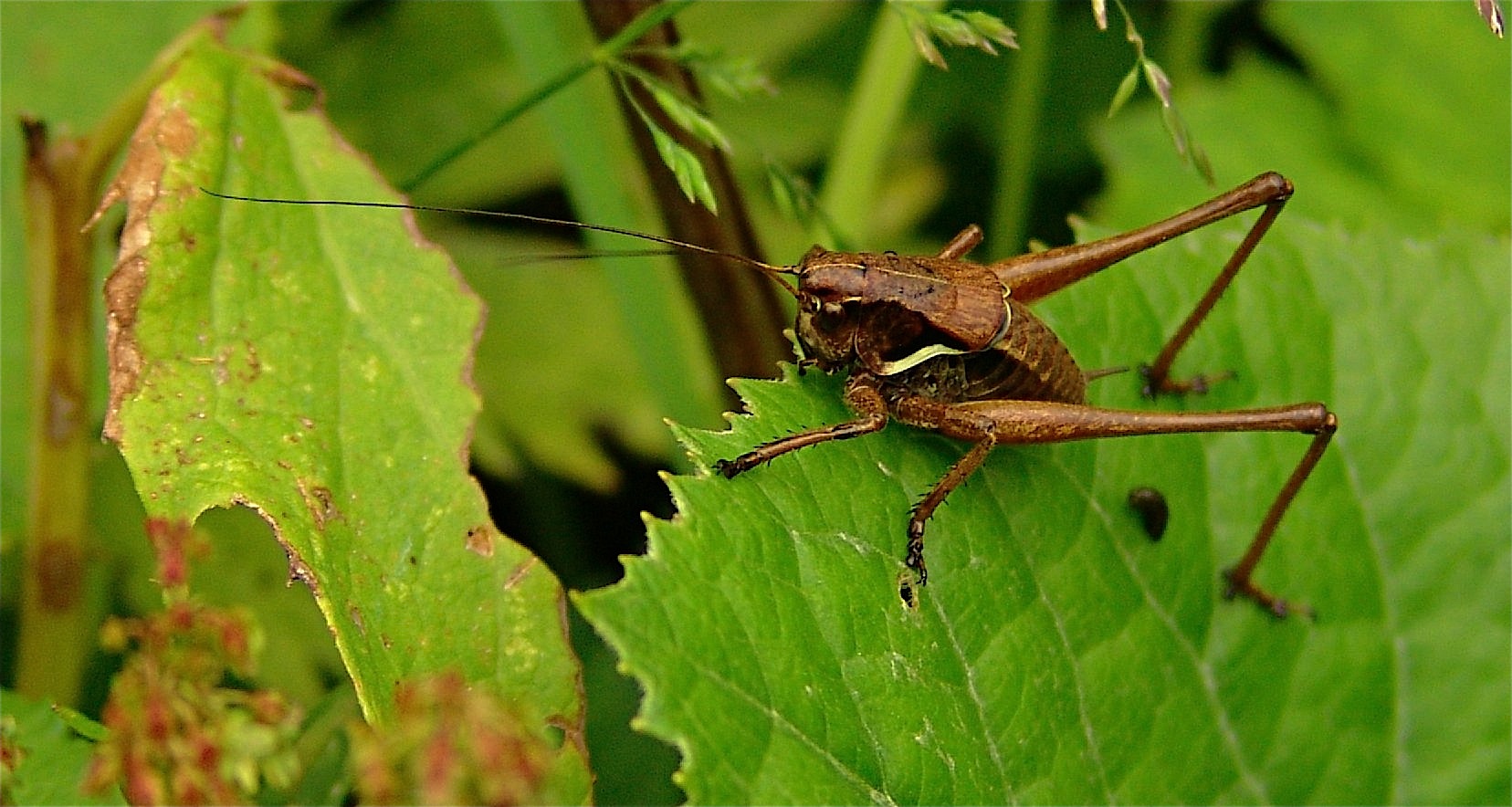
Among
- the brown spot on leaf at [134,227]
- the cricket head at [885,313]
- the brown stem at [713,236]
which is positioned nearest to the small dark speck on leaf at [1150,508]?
the cricket head at [885,313]

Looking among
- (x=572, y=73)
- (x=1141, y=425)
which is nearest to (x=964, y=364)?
(x=1141, y=425)

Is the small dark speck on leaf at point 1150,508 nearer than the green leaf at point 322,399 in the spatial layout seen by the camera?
No

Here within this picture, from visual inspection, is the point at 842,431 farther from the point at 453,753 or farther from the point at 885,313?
the point at 453,753

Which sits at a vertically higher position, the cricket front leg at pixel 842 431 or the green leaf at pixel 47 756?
the cricket front leg at pixel 842 431

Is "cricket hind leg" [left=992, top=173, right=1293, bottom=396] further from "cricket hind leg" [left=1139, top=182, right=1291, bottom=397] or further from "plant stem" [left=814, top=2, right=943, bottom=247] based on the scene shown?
"plant stem" [left=814, top=2, right=943, bottom=247]

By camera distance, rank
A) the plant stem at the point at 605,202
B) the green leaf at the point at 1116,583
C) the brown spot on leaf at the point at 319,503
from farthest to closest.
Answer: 1. the plant stem at the point at 605,202
2. the brown spot on leaf at the point at 319,503
3. the green leaf at the point at 1116,583

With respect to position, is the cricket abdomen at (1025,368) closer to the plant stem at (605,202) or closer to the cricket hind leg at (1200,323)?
the cricket hind leg at (1200,323)

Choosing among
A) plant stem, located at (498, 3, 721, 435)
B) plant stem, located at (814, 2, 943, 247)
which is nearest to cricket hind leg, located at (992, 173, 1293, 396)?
plant stem, located at (814, 2, 943, 247)

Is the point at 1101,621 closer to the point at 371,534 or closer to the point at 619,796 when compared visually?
the point at 619,796
